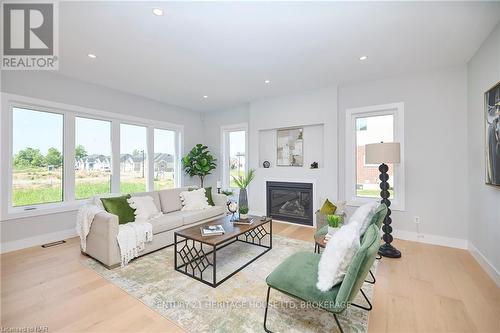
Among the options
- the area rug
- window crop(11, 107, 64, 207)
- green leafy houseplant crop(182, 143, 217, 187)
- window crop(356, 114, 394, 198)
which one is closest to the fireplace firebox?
window crop(356, 114, 394, 198)

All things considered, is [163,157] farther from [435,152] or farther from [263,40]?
[435,152]

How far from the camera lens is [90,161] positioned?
424 centimetres

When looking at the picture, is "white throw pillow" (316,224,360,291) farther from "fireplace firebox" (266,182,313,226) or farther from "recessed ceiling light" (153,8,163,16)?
"fireplace firebox" (266,182,313,226)

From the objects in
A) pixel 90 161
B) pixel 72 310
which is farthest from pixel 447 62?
pixel 90 161

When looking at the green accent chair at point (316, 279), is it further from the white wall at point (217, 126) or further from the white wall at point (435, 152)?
the white wall at point (217, 126)

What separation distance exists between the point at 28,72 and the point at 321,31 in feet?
14.6

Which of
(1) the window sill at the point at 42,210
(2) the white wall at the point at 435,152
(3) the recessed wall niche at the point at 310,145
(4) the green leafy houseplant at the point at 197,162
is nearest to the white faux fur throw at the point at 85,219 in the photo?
(1) the window sill at the point at 42,210

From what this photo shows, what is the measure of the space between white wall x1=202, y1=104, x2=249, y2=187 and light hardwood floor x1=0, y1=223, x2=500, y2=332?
150 inches

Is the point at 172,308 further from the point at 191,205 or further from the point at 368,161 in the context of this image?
the point at 368,161

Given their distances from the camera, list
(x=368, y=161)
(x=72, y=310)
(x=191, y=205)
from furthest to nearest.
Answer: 1. (x=191, y=205)
2. (x=368, y=161)
3. (x=72, y=310)

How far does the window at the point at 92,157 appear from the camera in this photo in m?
4.10

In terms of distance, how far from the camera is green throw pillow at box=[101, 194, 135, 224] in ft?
10.1

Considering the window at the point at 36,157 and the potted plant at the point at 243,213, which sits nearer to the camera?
the potted plant at the point at 243,213

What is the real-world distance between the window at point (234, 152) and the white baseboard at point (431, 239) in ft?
11.7
